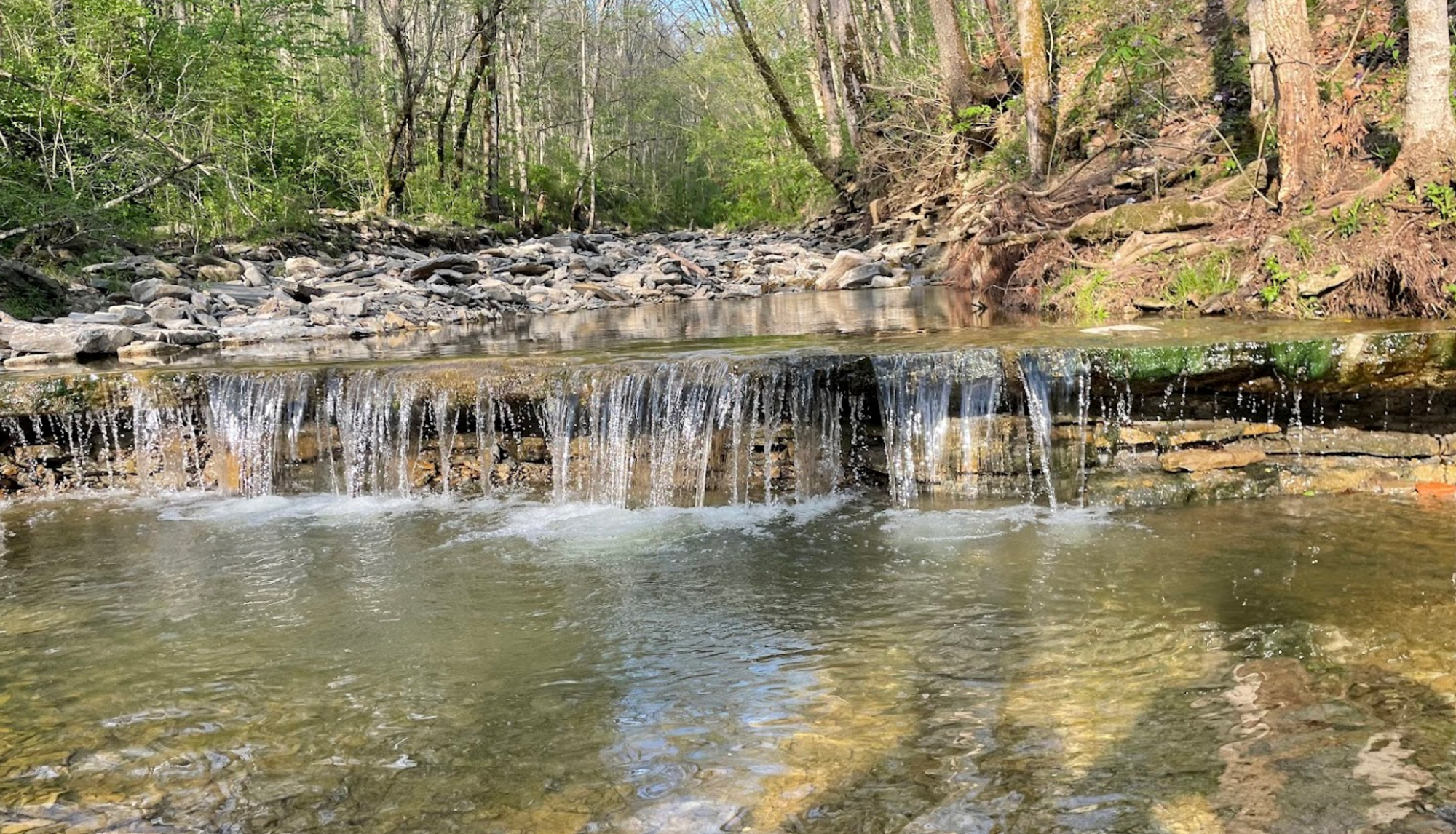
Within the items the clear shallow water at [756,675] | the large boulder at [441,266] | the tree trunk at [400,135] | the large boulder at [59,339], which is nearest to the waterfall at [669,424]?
the clear shallow water at [756,675]

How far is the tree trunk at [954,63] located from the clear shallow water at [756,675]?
43.5 ft

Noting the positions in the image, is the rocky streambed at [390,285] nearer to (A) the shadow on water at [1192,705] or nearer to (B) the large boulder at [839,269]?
(B) the large boulder at [839,269]

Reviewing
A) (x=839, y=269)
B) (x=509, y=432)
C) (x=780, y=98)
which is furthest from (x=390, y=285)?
(x=780, y=98)

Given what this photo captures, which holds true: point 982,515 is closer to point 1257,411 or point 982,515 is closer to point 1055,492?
point 1055,492

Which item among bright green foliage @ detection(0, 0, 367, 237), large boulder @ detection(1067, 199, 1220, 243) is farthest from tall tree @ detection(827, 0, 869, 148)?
large boulder @ detection(1067, 199, 1220, 243)

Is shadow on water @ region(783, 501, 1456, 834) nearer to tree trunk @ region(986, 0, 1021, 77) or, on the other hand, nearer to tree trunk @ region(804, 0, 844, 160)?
tree trunk @ region(986, 0, 1021, 77)

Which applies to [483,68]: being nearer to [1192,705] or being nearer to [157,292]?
[157,292]

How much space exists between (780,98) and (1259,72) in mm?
11569

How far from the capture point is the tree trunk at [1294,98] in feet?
27.8

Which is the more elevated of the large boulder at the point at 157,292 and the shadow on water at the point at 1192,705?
the large boulder at the point at 157,292

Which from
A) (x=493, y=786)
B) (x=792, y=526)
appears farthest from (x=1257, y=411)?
(x=493, y=786)

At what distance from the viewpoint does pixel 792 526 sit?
229 inches

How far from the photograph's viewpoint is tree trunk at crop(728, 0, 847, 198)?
19969mm

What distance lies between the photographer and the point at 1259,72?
35.3ft
